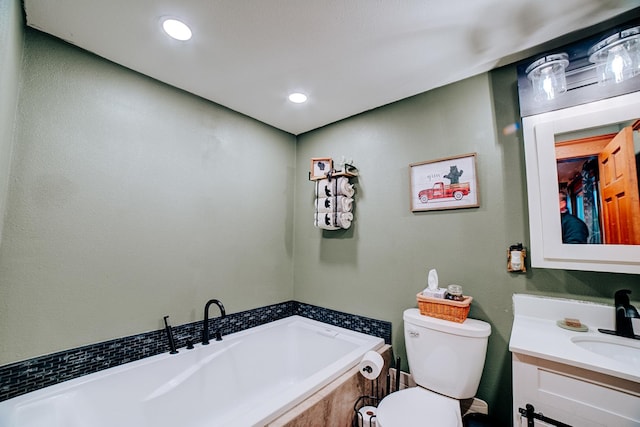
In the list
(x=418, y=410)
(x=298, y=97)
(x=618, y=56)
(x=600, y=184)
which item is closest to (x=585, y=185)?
(x=600, y=184)

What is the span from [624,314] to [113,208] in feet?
9.27

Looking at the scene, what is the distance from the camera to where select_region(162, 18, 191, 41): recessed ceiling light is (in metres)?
1.44

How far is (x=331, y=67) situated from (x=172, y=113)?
121 centimetres

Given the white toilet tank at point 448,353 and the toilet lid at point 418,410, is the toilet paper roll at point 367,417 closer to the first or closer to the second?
the toilet lid at point 418,410

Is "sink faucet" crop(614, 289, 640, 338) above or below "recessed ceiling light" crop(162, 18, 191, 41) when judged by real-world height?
below

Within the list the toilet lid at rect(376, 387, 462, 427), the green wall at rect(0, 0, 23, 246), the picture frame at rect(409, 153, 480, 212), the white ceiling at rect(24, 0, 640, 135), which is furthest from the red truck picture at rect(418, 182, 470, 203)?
the green wall at rect(0, 0, 23, 246)

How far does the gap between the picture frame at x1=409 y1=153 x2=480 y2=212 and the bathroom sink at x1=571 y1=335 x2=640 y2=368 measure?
87 centimetres

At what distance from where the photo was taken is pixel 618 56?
1.35 metres

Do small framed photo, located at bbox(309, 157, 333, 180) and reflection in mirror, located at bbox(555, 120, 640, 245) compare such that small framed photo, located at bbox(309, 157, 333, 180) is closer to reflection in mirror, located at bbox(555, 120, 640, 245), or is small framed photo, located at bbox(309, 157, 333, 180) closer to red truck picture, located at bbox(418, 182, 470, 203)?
red truck picture, located at bbox(418, 182, 470, 203)

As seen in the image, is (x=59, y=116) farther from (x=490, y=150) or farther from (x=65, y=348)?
(x=490, y=150)

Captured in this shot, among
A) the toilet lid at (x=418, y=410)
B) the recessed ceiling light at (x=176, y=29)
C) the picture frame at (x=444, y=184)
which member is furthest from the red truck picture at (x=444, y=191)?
the recessed ceiling light at (x=176, y=29)

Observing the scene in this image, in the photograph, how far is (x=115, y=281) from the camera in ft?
5.63

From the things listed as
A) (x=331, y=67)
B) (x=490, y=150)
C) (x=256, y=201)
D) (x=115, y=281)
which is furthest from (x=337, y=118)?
(x=115, y=281)

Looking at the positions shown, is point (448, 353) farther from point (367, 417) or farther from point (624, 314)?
point (624, 314)
